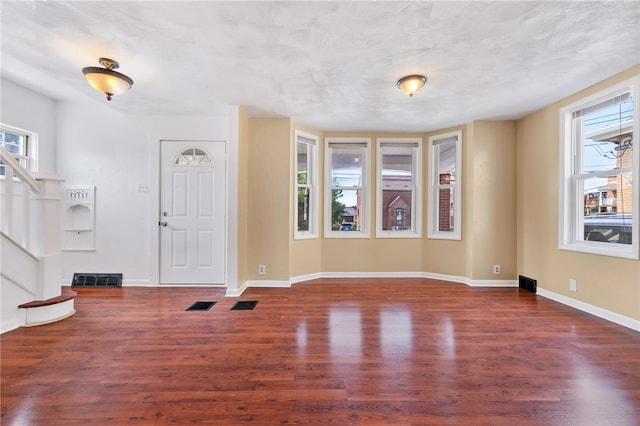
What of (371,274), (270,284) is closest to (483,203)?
(371,274)

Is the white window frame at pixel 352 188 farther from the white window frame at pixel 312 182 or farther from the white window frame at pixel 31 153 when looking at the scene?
the white window frame at pixel 31 153

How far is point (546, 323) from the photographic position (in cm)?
287

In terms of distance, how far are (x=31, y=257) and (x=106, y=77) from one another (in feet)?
6.30

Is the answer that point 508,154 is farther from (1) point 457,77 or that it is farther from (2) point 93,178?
(2) point 93,178

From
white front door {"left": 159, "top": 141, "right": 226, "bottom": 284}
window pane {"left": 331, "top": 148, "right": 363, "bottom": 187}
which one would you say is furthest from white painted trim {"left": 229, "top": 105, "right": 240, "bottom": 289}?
window pane {"left": 331, "top": 148, "right": 363, "bottom": 187}

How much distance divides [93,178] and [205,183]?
1.71 meters

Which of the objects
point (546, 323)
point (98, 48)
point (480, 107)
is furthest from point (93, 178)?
point (546, 323)

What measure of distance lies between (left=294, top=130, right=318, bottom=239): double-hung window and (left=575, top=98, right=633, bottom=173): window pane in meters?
3.55

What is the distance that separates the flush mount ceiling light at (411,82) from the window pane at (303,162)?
83.2 inches

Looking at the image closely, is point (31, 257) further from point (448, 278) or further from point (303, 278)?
point (448, 278)

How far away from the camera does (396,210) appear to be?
5027 millimetres

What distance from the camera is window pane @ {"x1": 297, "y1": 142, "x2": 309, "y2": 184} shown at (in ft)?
15.5

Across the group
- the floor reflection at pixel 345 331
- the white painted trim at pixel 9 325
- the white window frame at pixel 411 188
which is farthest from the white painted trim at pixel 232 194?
the white window frame at pixel 411 188

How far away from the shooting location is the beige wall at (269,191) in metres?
4.23
